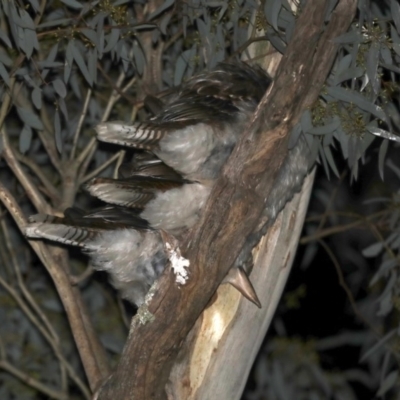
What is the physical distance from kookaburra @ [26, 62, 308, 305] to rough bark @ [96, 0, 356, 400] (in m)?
0.22

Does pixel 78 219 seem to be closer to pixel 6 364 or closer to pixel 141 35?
pixel 141 35

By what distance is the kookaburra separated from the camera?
6.91 ft

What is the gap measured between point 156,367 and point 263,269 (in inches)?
17.6

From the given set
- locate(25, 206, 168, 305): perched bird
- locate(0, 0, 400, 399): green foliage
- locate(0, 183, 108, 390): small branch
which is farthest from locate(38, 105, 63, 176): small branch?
locate(25, 206, 168, 305): perched bird

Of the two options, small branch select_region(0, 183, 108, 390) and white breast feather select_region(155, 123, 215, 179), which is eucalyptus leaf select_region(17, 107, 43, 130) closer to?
small branch select_region(0, 183, 108, 390)

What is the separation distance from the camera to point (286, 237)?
2391mm

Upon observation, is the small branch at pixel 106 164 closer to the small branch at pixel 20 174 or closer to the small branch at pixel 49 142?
the small branch at pixel 49 142

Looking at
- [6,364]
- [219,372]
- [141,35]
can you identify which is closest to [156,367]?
[219,372]

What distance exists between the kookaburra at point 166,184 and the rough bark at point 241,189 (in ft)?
0.71

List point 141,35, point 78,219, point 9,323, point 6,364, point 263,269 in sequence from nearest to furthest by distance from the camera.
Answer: point 78,219 < point 263,269 < point 141,35 < point 6,364 < point 9,323

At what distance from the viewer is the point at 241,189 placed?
1.95 meters

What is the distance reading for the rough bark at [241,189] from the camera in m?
1.92

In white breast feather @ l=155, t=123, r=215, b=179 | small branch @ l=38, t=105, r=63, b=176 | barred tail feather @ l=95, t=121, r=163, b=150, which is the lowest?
small branch @ l=38, t=105, r=63, b=176

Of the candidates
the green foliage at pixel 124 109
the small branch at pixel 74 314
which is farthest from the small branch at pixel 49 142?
the small branch at pixel 74 314
